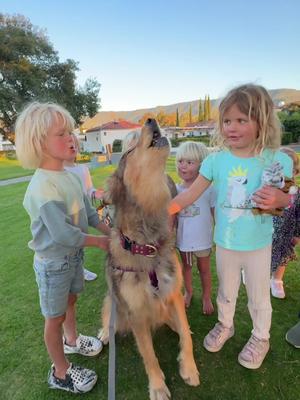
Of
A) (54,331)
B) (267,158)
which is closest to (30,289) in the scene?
(54,331)

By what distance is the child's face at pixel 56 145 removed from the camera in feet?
7.77

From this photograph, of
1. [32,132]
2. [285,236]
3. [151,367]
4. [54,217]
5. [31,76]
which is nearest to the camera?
[54,217]

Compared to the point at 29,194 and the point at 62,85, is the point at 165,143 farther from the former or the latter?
the point at 62,85

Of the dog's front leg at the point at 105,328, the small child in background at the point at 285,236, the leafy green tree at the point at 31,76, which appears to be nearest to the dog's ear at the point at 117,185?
the dog's front leg at the point at 105,328

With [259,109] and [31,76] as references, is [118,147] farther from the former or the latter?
[31,76]

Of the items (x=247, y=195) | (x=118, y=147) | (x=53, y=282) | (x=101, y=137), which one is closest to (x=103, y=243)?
(x=53, y=282)

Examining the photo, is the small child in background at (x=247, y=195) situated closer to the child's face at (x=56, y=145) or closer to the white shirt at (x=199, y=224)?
the white shirt at (x=199, y=224)

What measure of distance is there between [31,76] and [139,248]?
3955 centimetres

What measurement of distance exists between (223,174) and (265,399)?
1896 millimetres

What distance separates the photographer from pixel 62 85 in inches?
1521

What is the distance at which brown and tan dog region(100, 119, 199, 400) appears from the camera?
2314 mm

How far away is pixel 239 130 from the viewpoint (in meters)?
2.46

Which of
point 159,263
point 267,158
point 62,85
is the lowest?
point 159,263

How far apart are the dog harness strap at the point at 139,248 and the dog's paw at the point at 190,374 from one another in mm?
1117
